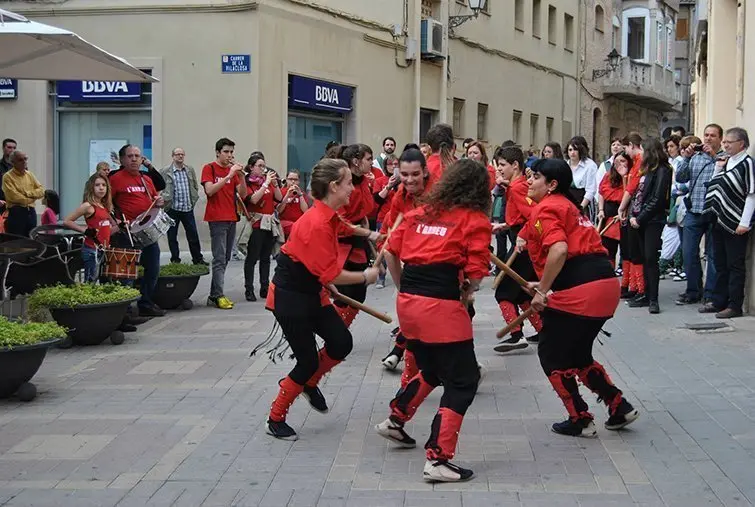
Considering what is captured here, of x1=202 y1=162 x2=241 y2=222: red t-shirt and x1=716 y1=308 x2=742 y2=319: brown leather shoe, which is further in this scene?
x1=202 y1=162 x2=241 y2=222: red t-shirt

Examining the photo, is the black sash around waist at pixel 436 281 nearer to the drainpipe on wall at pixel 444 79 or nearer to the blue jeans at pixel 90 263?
the blue jeans at pixel 90 263

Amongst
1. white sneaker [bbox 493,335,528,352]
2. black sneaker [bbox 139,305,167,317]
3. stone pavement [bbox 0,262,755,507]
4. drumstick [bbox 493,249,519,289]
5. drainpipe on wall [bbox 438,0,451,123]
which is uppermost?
drainpipe on wall [bbox 438,0,451,123]

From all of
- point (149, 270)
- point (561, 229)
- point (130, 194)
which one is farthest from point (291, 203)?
point (561, 229)

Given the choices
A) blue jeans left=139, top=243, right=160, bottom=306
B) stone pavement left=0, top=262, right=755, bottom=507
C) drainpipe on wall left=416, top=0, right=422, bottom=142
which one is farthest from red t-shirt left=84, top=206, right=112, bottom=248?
drainpipe on wall left=416, top=0, right=422, bottom=142

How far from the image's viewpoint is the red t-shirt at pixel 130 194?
11.8 metres

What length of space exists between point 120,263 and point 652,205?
5.69 metres

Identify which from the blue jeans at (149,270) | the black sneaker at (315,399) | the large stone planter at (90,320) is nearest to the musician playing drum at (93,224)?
the blue jeans at (149,270)

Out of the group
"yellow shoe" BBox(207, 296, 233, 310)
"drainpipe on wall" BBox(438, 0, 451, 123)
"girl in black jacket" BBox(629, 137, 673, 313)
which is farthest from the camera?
"drainpipe on wall" BBox(438, 0, 451, 123)

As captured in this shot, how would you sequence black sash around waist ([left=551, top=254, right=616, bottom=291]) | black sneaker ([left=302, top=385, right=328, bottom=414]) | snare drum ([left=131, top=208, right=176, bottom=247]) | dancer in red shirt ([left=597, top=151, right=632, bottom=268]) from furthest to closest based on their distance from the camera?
dancer in red shirt ([left=597, top=151, right=632, bottom=268])
snare drum ([left=131, top=208, right=176, bottom=247])
black sneaker ([left=302, top=385, right=328, bottom=414])
black sash around waist ([left=551, top=254, right=616, bottom=291])

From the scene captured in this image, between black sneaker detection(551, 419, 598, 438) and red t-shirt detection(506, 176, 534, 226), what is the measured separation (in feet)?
9.94

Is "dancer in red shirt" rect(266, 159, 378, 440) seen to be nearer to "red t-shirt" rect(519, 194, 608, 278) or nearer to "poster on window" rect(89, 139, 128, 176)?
"red t-shirt" rect(519, 194, 608, 278)

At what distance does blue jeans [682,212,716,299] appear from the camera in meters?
12.4

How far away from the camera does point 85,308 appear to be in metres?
9.92

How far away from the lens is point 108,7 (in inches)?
781
